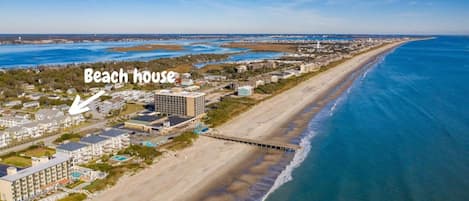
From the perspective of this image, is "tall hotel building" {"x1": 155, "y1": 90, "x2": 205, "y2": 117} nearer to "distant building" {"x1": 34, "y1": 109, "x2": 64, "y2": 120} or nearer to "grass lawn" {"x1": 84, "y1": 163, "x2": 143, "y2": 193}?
"distant building" {"x1": 34, "y1": 109, "x2": 64, "y2": 120}

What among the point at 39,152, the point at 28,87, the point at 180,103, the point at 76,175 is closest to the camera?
the point at 76,175

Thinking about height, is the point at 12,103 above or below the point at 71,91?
below

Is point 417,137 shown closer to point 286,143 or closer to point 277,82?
point 286,143

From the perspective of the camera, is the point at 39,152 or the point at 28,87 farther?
the point at 28,87

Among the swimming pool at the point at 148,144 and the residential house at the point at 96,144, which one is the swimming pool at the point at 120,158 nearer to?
the residential house at the point at 96,144

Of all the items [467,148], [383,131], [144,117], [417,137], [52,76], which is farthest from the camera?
[52,76]

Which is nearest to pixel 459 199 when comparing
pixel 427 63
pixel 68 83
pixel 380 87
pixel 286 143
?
pixel 286 143

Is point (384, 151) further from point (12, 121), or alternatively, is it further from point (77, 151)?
point (12, 121)

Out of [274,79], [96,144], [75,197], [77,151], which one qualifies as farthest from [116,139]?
[274,79]
